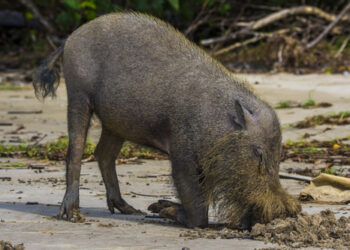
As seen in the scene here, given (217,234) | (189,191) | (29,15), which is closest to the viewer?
(217,234)

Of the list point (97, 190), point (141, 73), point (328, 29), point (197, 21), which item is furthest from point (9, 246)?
point (197, 21)

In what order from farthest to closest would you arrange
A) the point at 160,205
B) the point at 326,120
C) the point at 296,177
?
the point at 326,120 < the point at 296,177 < the point at 160,205

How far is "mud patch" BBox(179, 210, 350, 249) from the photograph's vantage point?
4.09 meters

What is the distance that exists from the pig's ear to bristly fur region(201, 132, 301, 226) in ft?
0.17

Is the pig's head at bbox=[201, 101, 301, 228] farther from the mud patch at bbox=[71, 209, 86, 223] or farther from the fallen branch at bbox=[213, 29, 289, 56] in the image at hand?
the fallen branch at bbox=[213, 29, 289, 56]

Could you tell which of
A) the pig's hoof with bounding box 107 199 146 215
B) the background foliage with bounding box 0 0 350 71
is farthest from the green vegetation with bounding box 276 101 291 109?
the pig's hoof with bounding box 107 199 146 215

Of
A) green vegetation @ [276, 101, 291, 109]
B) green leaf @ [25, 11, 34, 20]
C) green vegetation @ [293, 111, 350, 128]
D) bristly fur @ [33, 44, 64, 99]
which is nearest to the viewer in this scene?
bristly fur @ [33, 44, 64, 99]

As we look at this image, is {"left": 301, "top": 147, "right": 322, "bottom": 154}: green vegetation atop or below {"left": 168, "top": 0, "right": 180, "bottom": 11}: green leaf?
below

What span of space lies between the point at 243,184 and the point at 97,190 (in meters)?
1.94

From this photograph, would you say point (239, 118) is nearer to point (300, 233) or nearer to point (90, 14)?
point (300, 233)

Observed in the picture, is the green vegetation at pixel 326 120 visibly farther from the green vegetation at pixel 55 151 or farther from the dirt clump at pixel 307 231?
the dirt clump at pixel 307 231

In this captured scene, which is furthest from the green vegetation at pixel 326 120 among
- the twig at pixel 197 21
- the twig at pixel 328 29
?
the twig at pixel 197 21

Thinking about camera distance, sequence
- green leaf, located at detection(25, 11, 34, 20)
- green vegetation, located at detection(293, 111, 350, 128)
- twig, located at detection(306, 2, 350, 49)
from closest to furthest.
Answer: green vegetation, located at detection(293, 111, 350, 128) → twig, located at detection(306, 2, 350, 49) → green leaf, located at detection(25, 11, 34, 20)

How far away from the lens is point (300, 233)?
420 centimetres
